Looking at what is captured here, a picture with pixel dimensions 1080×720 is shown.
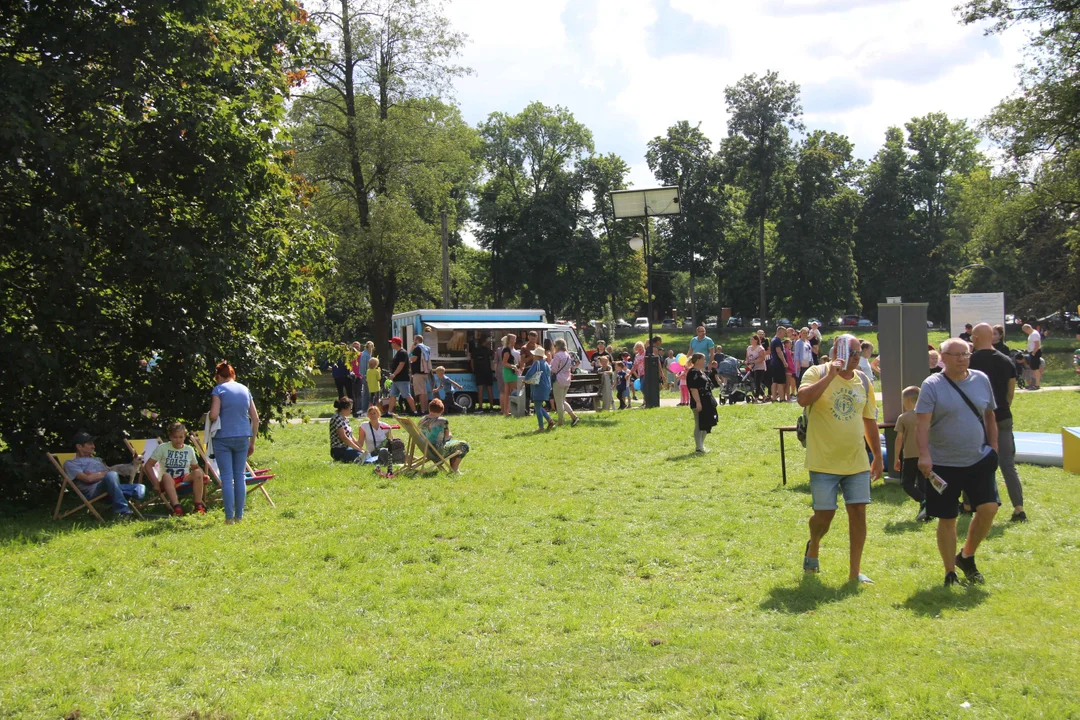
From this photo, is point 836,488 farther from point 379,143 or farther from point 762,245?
point 762,245

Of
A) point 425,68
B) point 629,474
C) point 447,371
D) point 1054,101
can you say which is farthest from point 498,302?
point 629,474

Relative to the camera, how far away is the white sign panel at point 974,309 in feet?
93.9

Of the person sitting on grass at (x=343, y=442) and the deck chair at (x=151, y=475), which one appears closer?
the deck chair at (x=151, y=475)

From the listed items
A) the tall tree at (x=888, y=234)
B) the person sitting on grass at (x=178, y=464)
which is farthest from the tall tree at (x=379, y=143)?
the tall tree at (x=888, y=234)

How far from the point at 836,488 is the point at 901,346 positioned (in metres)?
4.54

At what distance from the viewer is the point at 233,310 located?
1226 cm

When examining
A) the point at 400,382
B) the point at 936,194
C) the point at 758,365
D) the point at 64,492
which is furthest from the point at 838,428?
the point at 936,194

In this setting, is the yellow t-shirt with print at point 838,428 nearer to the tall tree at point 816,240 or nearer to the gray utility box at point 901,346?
the gray utility box at point 901,346

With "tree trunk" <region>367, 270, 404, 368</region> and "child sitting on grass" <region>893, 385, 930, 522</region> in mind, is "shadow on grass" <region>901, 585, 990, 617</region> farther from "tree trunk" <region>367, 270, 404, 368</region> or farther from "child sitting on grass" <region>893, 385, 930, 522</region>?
"tree trunk" <region>367, 270, 404, 368</region>

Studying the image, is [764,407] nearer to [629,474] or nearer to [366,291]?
[629,474]

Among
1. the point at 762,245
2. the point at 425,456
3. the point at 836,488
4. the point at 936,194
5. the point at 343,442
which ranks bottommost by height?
the point at 425,456

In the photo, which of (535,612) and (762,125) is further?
(762,125)

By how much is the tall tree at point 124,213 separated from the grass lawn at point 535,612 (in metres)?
1.87

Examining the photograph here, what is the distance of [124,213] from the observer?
10.9 meters
